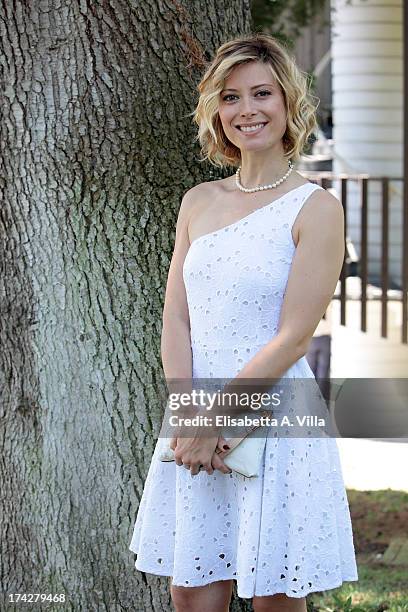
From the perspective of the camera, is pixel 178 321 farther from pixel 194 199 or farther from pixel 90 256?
pixel 90 256

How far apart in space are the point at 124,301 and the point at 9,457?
0.68 metres

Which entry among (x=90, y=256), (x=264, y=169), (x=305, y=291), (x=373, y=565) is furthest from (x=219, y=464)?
(x=373, y=565)

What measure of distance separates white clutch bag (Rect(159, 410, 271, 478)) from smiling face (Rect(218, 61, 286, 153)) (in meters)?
A: 0.76

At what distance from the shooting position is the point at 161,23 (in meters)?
3.52

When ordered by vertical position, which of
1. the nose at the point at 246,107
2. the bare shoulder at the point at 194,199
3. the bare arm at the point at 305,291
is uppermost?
the nose at the point at 246,107

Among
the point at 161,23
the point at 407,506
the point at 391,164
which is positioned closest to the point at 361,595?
the point at 407,506

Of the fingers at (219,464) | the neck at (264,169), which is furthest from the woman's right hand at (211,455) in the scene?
the neck at (264,169)

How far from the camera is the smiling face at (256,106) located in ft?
9.33

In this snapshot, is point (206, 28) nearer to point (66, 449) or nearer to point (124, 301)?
point (124, 301)

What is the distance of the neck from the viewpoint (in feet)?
9.51

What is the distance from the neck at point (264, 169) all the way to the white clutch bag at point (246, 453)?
2.15 feet

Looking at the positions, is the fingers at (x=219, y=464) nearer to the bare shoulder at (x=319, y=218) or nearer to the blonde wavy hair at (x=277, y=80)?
the bare shoulder at (x=319, y=218)

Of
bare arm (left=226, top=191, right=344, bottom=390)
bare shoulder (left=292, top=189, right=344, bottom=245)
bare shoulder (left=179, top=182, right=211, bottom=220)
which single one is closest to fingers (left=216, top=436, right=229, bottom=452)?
bare arm (left=226, top=191, right=344, bottom=390)

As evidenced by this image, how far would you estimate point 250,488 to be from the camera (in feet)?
8.95
